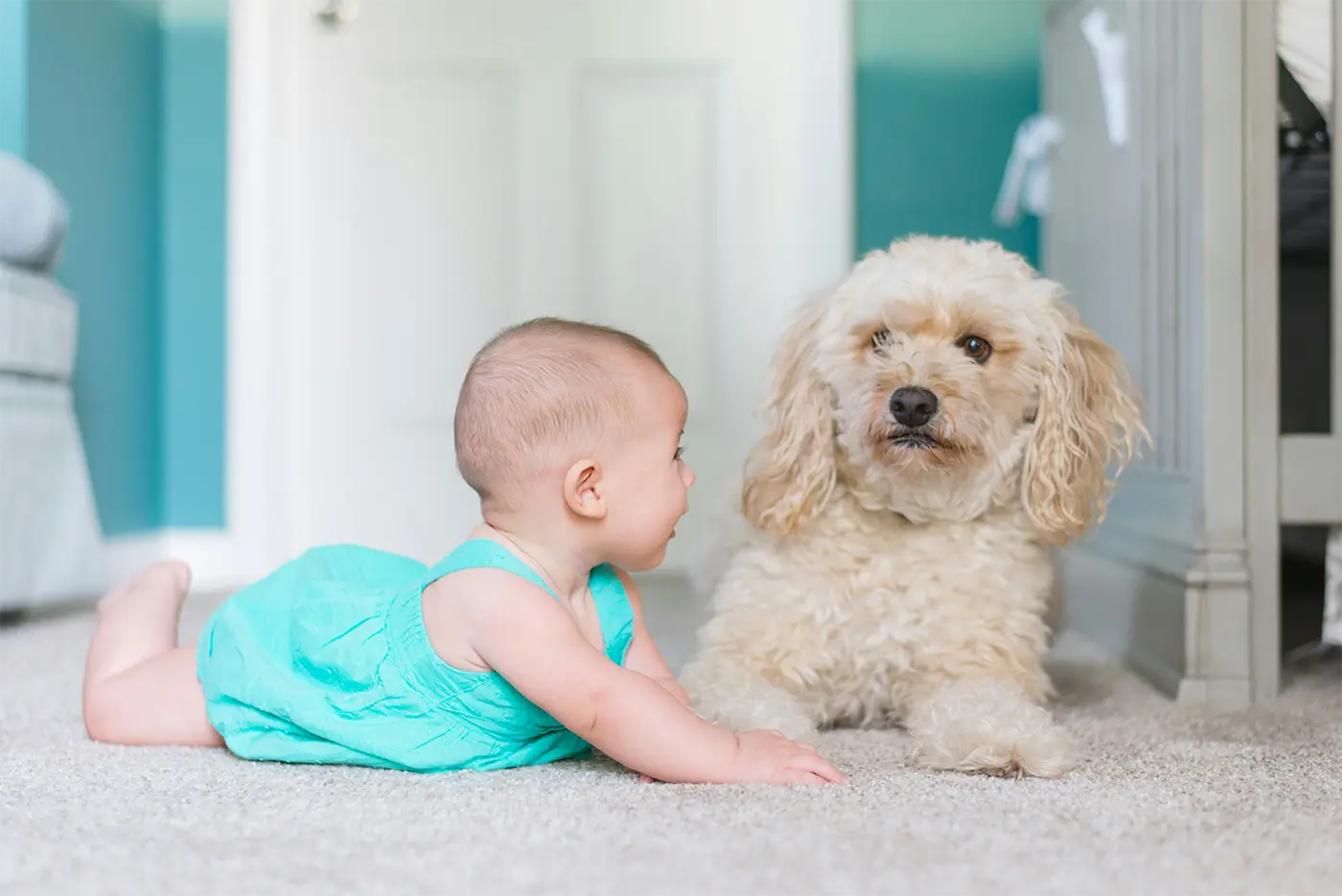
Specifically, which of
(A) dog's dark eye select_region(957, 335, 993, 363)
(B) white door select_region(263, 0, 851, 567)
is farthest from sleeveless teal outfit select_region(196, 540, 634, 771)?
(B) white door select_region(263, 0, 851, 567)

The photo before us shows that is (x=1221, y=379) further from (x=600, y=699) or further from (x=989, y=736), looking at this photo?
(x=600, y=699)

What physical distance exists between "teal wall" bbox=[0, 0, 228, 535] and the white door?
0.70 feet

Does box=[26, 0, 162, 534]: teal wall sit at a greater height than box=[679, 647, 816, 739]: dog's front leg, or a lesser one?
greater

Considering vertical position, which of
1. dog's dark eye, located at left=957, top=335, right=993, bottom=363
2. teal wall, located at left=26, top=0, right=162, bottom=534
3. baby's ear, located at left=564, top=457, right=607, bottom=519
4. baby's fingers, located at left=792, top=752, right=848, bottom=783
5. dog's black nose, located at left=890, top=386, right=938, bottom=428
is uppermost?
teal wall, located at left=26, top=0, right=162, bottom=534

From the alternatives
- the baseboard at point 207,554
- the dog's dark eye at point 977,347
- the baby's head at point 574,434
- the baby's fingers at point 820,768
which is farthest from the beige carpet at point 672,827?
the baseboard at point 207,554

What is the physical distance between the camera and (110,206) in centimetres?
304

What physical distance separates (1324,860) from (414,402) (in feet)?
9.14

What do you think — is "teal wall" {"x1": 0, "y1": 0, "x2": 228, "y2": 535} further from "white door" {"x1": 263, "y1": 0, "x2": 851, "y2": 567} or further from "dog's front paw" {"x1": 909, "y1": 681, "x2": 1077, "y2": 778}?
"dog's front paw" {"x1": 909, "y1": 681, "x2": 1077, "y2": 778}

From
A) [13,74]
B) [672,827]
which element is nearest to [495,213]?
[13,74]

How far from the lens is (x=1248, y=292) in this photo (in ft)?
5.39

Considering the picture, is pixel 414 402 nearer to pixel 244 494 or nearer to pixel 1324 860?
pixel 244 494

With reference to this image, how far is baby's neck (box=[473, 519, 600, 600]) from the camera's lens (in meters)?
1.19

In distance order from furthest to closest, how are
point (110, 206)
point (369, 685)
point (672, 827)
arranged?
point (110, 206)
point (369, 685)
point (672, 827)

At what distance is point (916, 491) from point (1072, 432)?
0.68 ft
